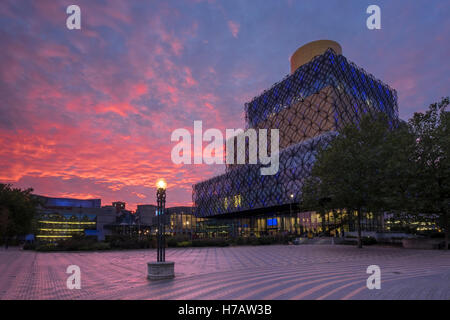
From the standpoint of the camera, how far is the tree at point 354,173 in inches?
1276

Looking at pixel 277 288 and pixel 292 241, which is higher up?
pixel 277 288

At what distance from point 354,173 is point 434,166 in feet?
27.2

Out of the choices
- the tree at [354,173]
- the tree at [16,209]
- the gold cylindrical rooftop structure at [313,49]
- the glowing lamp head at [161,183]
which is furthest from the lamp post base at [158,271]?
the gold cylindrical rooftop structure at [313,49]

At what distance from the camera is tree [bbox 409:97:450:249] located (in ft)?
101

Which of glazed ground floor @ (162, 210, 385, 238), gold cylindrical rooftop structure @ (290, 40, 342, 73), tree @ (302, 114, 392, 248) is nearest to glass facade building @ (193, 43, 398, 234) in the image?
glazed ground floor @ (162, 210, 385, 238)

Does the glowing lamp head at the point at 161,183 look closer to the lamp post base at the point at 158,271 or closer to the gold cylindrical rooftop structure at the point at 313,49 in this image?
the lamp post base at the point at 158,271

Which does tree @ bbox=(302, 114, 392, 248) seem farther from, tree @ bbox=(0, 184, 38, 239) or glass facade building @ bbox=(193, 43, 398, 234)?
tree @ bbox=(0, 184, 38, 239)

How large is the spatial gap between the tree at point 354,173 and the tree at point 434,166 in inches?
137

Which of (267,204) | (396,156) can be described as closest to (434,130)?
(396,156)

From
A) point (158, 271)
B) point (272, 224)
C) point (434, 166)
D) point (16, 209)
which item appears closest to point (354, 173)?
point (434, 166)

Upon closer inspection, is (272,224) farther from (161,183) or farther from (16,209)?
(161,183)
